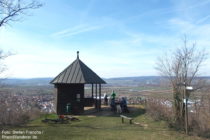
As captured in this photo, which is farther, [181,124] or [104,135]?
[181,124]

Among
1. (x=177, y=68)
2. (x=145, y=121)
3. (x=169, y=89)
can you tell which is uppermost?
(x=177, y=68)

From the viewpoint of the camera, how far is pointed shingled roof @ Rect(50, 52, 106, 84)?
16.7 m

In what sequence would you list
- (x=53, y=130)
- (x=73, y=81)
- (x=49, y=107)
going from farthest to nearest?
(x=49, y=107), (x=73, y=81), (x=53, y=130)

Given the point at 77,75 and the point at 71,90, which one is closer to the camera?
the point at 71,90

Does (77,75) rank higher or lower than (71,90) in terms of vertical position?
higher

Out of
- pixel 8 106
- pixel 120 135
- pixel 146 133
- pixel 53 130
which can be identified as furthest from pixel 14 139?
pixel 8 106

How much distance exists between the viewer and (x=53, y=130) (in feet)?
32.7

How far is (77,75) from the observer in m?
17.1

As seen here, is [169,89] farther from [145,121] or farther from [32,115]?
[32,115]

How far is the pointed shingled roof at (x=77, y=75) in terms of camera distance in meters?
16.7

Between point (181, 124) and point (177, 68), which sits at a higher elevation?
point (177, 68)

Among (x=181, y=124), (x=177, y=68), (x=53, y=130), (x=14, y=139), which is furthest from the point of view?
(x=177, y=68)

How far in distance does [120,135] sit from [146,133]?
4.19 ft

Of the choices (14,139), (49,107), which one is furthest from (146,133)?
(49,107)
